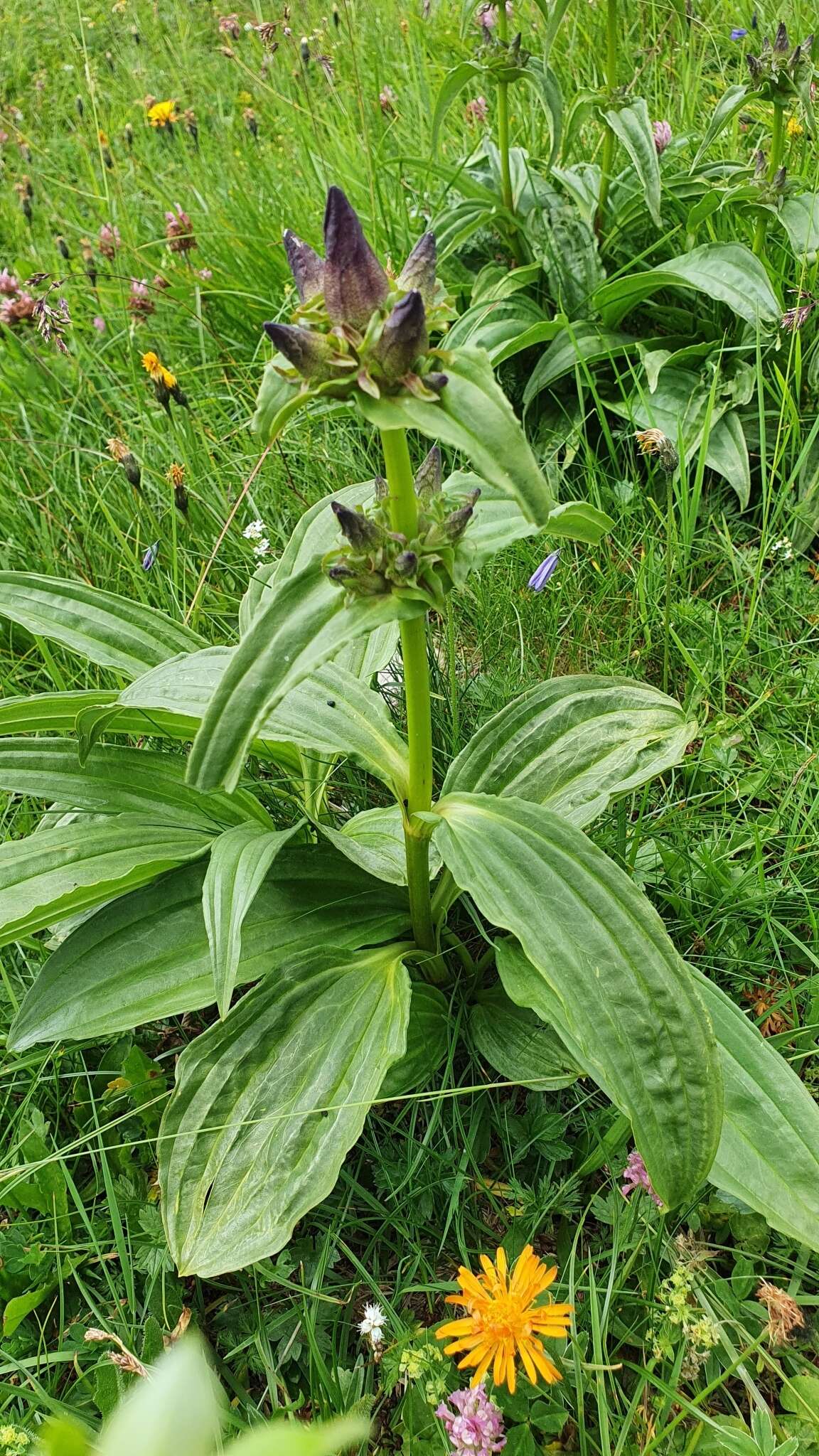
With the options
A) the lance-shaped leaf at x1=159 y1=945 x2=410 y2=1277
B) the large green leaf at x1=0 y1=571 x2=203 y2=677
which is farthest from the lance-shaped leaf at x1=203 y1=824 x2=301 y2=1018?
the large green leaf at x1=0 y1=571 x2=203 y2=677

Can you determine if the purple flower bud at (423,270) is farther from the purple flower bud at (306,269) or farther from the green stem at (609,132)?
the green stem at (609,132)

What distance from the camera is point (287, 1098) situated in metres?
1.53

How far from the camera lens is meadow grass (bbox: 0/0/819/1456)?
146 centimetres

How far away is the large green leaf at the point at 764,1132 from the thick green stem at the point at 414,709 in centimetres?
43

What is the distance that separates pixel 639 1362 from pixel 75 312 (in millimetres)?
3583

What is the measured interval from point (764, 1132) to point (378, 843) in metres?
0.74

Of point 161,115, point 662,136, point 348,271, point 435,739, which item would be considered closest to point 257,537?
point 435,739

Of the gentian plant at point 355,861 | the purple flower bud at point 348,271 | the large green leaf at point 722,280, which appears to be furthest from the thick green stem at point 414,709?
the large green leaf at point 722,280

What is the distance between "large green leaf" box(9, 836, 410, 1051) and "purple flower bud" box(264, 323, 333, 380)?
882mm

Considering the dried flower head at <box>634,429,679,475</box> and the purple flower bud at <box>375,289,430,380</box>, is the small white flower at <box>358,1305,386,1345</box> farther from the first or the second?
the dried flower head at <box>634,429,679,475</box>

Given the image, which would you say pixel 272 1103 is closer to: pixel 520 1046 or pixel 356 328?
pixel 520 1046

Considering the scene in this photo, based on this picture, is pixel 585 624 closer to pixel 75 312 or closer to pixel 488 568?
pixel 488 568

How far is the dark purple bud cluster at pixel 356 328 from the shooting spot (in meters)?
1.08

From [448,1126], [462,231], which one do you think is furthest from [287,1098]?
[462,231]
